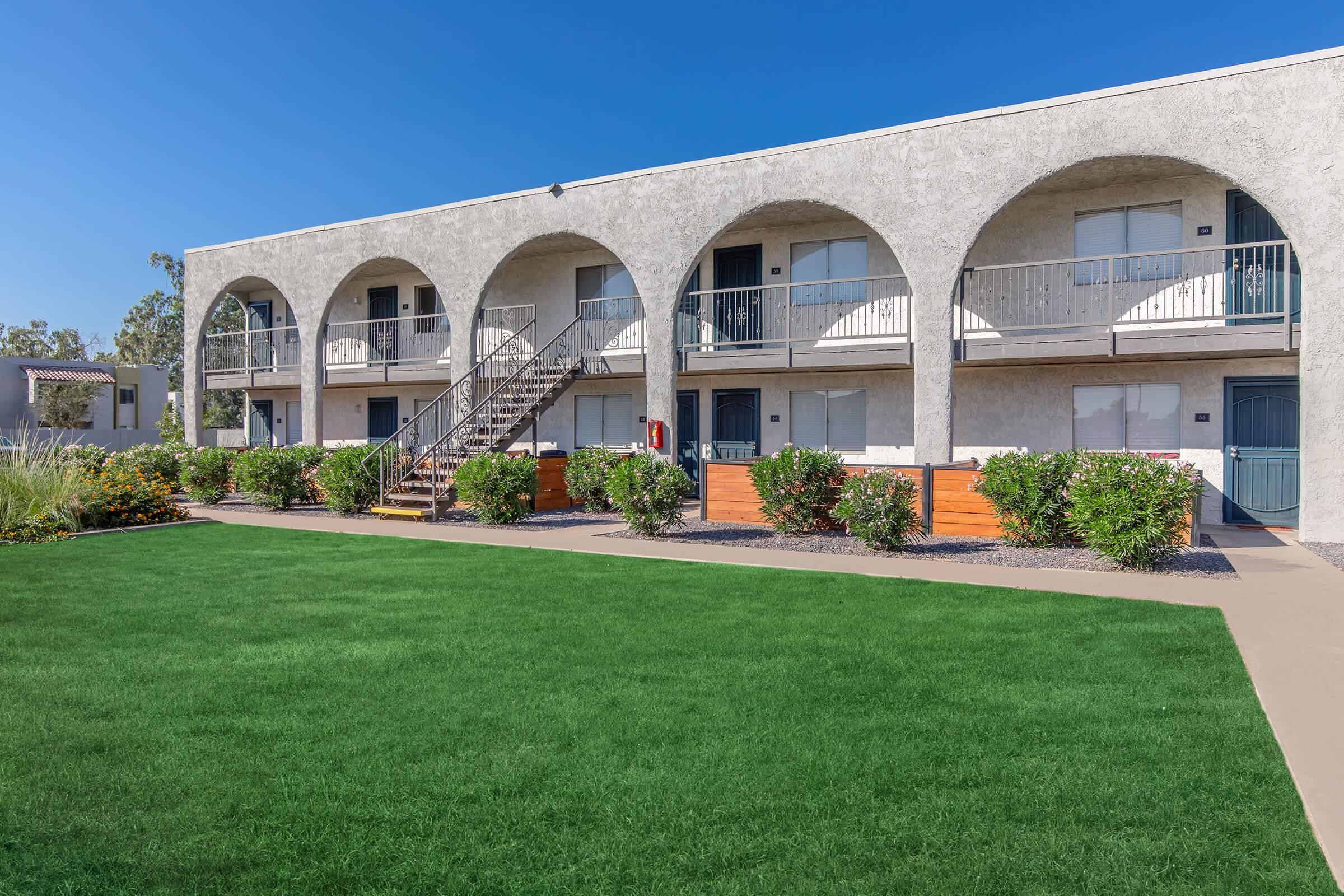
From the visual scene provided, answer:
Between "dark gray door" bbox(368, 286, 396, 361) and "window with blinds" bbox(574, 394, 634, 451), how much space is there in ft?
18.9

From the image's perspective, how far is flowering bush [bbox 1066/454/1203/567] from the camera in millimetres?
9766

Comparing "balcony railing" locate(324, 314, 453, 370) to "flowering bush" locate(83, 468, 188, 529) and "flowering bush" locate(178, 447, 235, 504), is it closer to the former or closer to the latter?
"flowering bush" locate(178, 447, 235, 504)

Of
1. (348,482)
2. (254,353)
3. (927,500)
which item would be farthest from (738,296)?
(254,353)

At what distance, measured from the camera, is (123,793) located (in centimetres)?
375

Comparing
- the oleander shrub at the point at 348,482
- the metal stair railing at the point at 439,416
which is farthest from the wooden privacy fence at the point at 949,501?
the oleander shrub at the point at 348,482

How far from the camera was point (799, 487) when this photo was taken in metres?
13.1

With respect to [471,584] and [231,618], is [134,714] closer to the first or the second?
[231,618]

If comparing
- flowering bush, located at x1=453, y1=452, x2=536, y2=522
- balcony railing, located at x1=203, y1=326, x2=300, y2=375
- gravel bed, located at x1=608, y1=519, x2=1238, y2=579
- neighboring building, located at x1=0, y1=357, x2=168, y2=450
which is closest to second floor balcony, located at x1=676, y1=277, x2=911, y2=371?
gravel bed, located at x1=608, y1=519, x2=1238, y2=579

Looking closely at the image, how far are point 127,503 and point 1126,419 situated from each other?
17060mm

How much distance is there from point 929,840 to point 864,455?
48.8ft

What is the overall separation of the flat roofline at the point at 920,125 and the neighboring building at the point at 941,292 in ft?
0.14

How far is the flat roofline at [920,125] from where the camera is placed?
12.2 meters

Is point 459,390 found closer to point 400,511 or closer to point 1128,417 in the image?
point 400,511

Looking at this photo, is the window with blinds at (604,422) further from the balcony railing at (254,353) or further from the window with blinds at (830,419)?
the balcony railing at (254,353)
